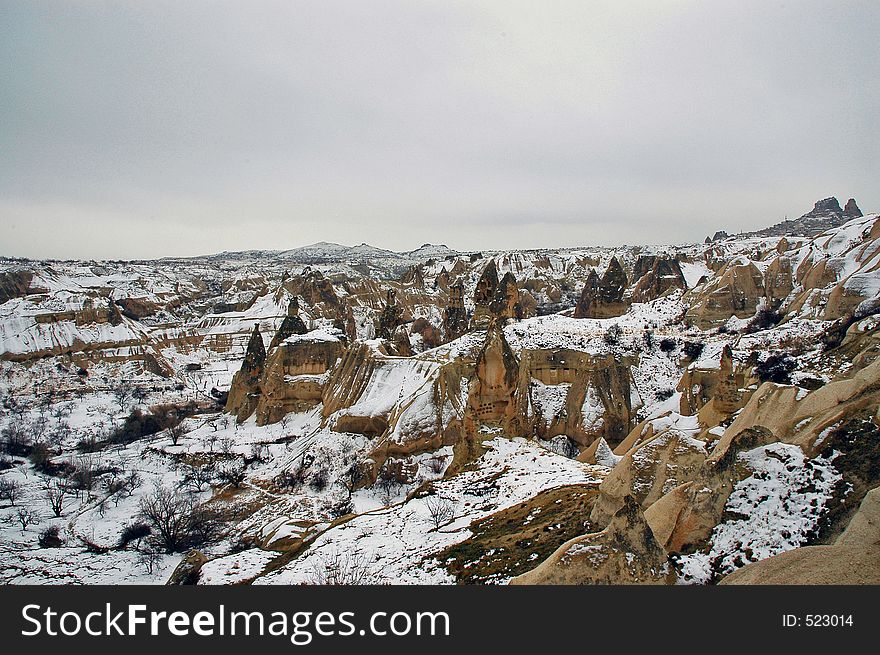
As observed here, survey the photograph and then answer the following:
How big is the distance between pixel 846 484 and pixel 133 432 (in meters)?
48.4

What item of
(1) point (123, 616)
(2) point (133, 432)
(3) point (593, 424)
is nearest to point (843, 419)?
(1) point (123, 616)

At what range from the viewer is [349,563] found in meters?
14.0

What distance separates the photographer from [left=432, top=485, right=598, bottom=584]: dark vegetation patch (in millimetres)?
11391

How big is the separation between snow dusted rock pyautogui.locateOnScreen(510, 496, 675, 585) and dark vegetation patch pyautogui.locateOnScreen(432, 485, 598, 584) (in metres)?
3.00

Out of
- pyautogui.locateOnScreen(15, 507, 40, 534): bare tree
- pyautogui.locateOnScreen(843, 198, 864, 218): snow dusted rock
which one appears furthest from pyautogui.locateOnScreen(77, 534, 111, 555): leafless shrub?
pyautogui.locateOnScreen(843, 198, 864, 218): snow dusted rock

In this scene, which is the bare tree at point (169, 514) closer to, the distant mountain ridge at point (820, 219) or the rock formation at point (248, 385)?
the rock formation at point (248, 385)

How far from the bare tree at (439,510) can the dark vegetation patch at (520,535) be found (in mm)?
1332

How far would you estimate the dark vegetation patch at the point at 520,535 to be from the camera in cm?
1139

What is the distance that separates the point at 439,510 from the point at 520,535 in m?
4.93

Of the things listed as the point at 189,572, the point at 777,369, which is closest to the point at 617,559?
the point at 189,572

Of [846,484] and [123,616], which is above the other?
[846,484]

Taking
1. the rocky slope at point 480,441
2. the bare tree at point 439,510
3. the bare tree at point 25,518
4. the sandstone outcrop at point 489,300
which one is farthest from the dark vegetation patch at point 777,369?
the bare tree at point 25,518

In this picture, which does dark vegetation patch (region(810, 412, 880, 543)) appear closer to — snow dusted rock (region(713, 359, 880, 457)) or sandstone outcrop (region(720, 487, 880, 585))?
snow dusted rock (region(713, 359, 880, 457))

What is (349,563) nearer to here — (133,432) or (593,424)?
(593,424)
